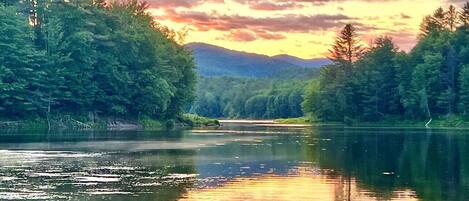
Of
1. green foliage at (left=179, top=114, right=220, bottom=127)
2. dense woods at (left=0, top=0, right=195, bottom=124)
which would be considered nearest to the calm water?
dense woods at (left=0, top=0, right=195, bottom=124)

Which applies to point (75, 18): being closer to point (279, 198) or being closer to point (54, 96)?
point (54, 96)

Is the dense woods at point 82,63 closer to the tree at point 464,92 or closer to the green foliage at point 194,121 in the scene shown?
the green foliage at point 194,121

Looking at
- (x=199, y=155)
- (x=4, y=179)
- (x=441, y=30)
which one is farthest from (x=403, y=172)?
(x=441, y=30)

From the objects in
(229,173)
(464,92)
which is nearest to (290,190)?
(229,173)

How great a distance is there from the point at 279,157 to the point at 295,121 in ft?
448

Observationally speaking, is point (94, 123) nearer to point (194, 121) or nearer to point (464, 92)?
point (194, 121)

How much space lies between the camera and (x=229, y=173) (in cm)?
3800

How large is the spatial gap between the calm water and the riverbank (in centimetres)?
4239

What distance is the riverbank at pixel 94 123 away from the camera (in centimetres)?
9919

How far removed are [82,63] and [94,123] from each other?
957 centimetres

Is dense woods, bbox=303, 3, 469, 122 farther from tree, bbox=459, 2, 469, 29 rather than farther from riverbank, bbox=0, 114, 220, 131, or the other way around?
riverbank, bbox=0, 114, 220, 131

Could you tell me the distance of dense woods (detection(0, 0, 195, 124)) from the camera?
101188 mm

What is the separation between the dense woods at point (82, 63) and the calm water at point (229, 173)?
1800 inches

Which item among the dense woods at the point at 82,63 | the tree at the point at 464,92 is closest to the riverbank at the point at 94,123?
the dense woods at the point at 82,63
